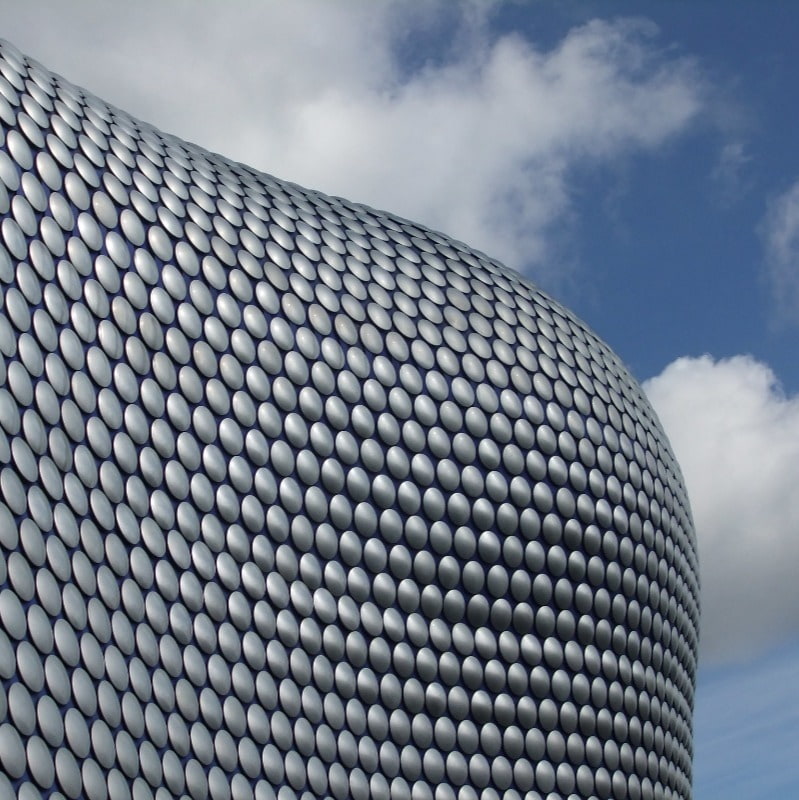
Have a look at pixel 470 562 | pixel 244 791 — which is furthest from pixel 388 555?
pixel 244 791

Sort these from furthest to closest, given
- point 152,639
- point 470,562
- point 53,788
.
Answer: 1. point 470,562
2. point 152,639
3. point 53,788

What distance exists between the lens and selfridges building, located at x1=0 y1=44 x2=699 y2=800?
831 inches

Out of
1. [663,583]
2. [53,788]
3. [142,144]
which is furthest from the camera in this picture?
[663,583]

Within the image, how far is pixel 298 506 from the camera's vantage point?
26969 mm

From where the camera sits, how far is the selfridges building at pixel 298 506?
21.1 metres

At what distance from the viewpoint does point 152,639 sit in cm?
2219

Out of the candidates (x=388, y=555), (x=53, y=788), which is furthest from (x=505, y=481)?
(x=53, y=788)

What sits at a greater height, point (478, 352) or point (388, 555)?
point (478, 352)

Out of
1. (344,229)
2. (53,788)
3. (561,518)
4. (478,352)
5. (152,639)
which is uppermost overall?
(344,229)

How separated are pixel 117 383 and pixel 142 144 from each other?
724cm

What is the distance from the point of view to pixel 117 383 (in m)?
23.4

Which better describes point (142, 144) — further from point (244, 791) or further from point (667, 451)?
point (667, 451)

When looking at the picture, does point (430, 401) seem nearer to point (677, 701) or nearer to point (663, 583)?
point (663, 583)

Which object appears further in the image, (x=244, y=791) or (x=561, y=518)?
(x=561, y=518)
